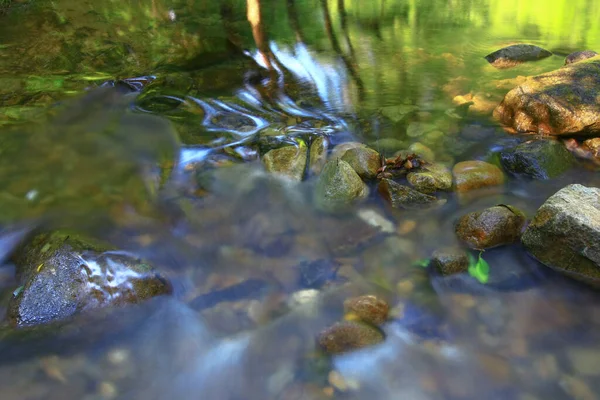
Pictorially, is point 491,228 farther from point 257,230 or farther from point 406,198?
point 257,230

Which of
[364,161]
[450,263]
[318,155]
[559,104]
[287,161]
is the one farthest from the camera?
[559,104]

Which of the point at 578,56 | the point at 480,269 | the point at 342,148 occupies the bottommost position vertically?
the point at 480,269

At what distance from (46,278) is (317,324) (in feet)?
6.68

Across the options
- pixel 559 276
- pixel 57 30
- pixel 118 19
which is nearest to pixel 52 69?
pixel 57 30

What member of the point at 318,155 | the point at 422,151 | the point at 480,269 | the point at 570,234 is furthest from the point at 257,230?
the point at 570,234

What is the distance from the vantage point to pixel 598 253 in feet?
10.1

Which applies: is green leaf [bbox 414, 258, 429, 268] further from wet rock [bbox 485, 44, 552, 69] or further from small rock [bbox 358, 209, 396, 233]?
wet rock [bbox 485, 44, 552, 69]

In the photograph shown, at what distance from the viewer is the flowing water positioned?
2781 millimetres

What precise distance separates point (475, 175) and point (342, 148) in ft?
5.06

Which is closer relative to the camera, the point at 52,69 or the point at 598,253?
the point at 598,253

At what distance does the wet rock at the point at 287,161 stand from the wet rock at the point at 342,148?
36cm

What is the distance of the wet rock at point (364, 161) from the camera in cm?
454

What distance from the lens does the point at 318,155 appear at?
4969 millimetres

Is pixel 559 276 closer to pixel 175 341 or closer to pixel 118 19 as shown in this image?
pixel 175 341
